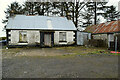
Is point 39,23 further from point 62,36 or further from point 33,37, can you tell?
point 62,36

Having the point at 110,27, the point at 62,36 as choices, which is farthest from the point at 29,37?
the point at 110,27

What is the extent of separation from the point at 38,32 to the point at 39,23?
2042 mm

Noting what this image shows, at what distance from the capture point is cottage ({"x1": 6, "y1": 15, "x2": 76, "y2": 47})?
14.2 meters

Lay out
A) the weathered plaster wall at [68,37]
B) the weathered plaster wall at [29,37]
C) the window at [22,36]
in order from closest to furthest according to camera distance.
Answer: the weathered plaster wall at [29,37], the window at [22,36], the weathered plaster wall at [68,37]

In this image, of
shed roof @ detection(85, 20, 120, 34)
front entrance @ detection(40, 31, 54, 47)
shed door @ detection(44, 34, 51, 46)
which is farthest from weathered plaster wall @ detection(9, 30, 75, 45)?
shed roof @ detection(85, 20, 120, 34)

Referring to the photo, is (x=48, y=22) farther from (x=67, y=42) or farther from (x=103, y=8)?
(x=103, y=8)

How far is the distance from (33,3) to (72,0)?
40.7 feet

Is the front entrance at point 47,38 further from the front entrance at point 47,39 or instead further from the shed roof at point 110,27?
the shed roof at point 110,27

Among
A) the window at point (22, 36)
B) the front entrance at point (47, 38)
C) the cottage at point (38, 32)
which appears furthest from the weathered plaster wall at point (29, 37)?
the front entrance at point (47, 38)

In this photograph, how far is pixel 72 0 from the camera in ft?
81.7

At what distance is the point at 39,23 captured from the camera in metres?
16.2

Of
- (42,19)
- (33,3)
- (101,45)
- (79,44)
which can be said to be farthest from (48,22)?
(33,3)

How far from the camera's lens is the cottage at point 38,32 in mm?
14227

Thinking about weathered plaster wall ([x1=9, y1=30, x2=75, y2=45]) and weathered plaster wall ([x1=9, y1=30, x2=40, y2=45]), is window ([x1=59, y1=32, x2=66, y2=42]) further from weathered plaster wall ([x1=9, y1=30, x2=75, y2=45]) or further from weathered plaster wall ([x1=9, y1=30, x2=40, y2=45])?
weathered plaster wall ([x1=9, y1=30, x2=40, y2=45])
